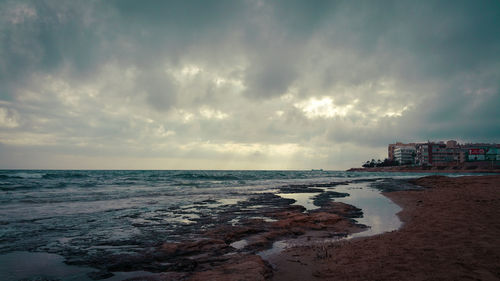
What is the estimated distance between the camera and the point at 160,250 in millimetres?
7266

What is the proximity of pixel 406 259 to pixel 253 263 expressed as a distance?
11.2ft

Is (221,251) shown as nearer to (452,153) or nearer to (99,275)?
(99,275)

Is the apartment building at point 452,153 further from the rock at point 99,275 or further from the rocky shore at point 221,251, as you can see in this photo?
the rock at point 99,275

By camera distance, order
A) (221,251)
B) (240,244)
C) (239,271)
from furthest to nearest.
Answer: (240,244) < (221,251) < (239,271)

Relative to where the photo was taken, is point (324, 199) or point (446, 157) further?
point (446, 157)

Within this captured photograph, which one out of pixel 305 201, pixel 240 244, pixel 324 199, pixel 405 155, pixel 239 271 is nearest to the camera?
pixel 239 271

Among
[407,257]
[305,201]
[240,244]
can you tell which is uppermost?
[407,257]

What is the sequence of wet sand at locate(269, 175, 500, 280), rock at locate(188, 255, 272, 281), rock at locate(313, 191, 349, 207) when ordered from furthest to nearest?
1. rock at locate(313, 191, 349, 207)
2. rock at locate(188, 255, 272, 281)
3. wet sand at locate(269, 175, 500, 280)

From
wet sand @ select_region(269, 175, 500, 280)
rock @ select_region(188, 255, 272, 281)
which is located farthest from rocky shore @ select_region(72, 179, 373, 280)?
wet sand @ select_region(269, 175, 500, 280)

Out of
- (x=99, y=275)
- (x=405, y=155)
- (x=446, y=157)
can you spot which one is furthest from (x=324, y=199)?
(x=405, y=155)

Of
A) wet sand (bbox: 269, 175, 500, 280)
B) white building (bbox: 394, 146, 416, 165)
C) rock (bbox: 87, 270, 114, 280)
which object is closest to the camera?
wet sand (bbox: 269, 175, 500, 280)

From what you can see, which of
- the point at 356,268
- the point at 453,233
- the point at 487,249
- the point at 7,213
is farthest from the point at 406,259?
the point at 7,213

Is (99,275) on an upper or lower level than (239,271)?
lower

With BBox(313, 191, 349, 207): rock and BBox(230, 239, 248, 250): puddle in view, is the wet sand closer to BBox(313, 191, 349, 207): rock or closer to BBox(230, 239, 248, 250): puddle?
BBox(230, 239, 248, 250): puddle
